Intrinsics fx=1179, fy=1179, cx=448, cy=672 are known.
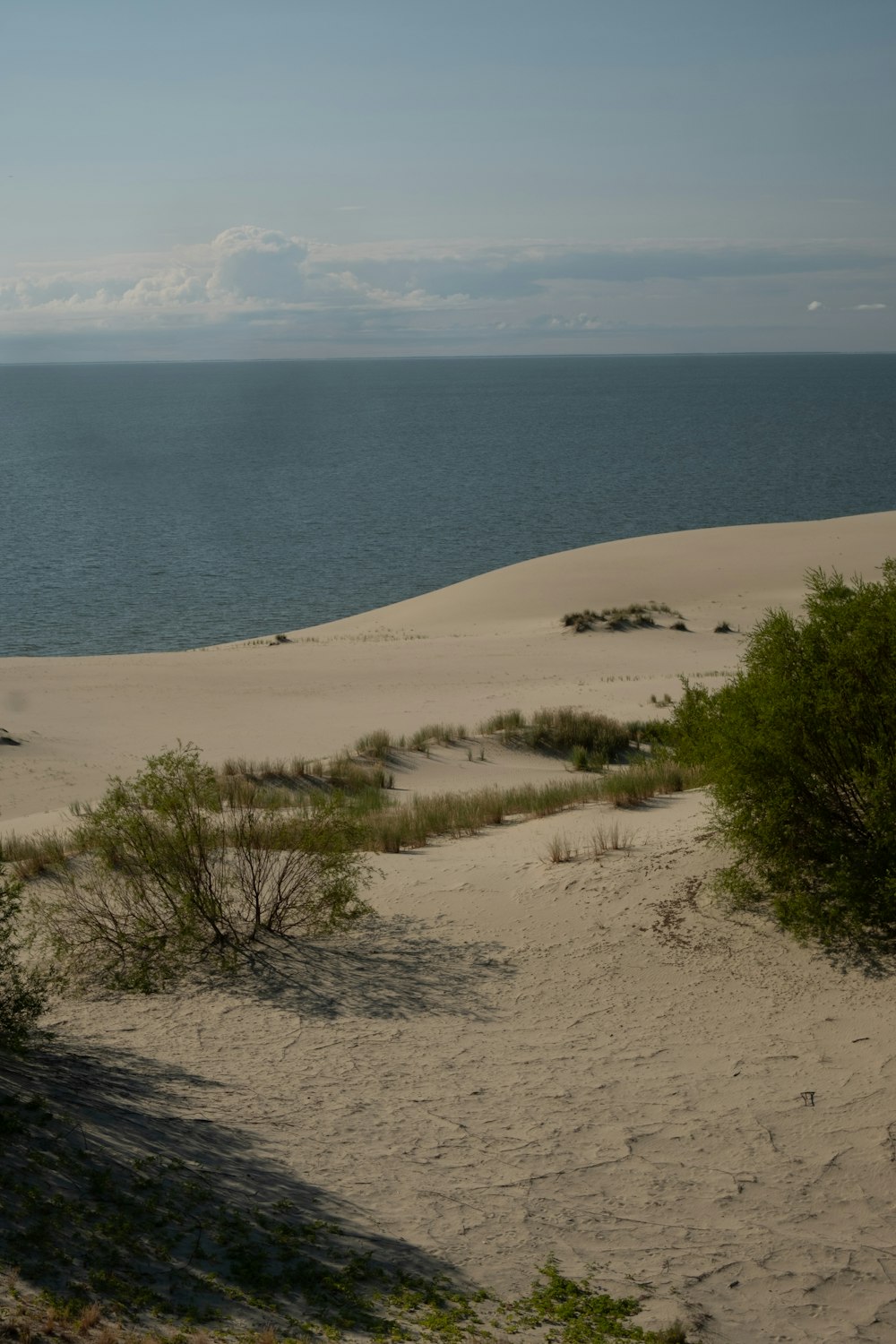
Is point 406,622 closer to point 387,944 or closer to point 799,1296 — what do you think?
point 387,944

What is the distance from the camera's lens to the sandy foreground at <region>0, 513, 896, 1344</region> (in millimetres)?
5953

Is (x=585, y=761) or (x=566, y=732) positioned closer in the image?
(x=585, y=761)

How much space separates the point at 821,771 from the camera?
9344 millimetres

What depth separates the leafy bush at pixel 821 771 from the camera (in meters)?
9.08

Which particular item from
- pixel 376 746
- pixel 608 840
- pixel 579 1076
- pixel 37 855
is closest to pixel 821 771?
pixel 608 840

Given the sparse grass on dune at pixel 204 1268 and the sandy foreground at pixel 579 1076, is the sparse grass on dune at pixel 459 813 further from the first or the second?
Answer: the sparse grass on dune at pixel 204 1268

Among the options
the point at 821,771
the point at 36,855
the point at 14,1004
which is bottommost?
the point at 36,855

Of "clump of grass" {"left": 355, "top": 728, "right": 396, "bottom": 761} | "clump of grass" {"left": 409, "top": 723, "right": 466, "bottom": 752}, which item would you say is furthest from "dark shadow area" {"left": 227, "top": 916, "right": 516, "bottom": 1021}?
"clump of grass" {"left": 409, "top": 723, "right": 466, "bottom": 752}

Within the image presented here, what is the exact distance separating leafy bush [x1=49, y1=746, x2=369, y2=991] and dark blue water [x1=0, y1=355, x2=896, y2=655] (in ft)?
89.7

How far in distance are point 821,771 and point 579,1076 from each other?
3.20 metres

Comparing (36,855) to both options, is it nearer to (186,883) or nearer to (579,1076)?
(186,883)

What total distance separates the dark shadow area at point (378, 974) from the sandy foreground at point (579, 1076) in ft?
0.10

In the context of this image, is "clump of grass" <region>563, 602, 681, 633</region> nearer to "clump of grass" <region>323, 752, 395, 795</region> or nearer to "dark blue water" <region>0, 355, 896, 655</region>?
"dark blue water" <region>0, 355, 896, 655</region>

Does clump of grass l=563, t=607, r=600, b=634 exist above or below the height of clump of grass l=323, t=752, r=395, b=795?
above
